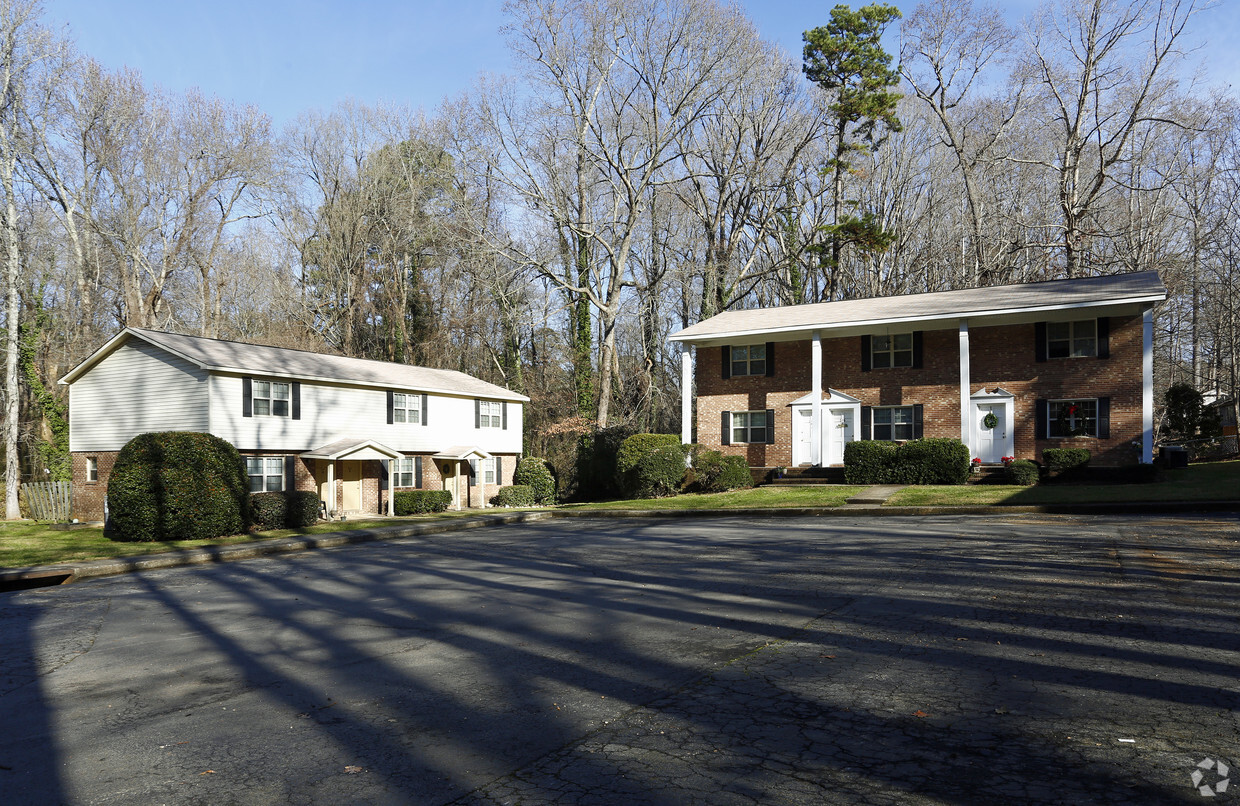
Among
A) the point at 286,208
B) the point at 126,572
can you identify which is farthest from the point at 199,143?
the point at 126,572

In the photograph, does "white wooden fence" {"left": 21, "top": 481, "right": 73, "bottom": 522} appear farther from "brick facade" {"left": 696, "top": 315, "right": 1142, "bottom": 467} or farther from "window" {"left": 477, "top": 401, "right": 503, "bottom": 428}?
"brick facade" {"left": 696, "top": 315, "right": 1142, "bottom": 467}

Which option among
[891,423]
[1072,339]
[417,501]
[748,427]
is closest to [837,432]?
[891,423]

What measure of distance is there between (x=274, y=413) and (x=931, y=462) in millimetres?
21141

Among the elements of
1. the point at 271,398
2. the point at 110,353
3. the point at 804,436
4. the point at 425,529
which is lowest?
the point at 425,529

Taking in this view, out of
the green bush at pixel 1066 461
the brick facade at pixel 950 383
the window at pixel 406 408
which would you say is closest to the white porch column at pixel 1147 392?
the brick facade at pixel 950 383

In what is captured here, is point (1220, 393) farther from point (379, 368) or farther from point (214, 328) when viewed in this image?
point (214, 328)

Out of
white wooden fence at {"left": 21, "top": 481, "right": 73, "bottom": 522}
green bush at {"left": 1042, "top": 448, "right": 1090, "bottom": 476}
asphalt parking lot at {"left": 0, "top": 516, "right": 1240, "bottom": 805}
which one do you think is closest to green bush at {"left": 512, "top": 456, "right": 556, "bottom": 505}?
white wooden fence at {"left": 21, "top": 481, "right": 73, "bottom": 522}

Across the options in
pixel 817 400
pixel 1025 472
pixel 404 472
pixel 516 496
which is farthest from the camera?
pixel 516 496

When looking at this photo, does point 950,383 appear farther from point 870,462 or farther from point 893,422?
point 870,462

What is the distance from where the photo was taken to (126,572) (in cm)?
1454

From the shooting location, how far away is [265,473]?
89.1ft

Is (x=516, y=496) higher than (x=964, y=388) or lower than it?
lower

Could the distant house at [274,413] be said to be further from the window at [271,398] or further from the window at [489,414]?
the window at [489,414]

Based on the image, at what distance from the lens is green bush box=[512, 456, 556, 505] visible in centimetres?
3697
